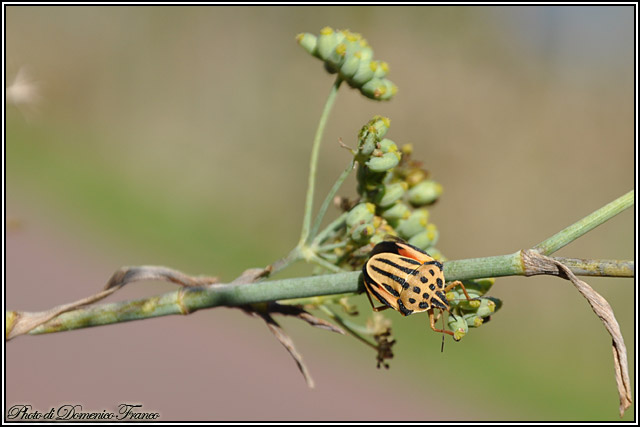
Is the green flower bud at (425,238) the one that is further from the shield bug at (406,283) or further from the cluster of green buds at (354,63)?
the cluster of green buds at (354,63)

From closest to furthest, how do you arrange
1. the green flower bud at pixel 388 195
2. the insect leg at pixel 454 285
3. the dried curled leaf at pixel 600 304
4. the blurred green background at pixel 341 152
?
1. the dried curled leaf at pixel 600 304
2. the insect leg at pixel 454 285
3. the green flower bud at pixel 388 195
4. the blurred green background at pixel 341 152

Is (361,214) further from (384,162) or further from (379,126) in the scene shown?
(379,126)

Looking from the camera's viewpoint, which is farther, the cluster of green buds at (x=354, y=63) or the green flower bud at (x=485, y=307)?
the cluster of green buds at (x=354, y=63)

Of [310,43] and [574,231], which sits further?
[310,43]

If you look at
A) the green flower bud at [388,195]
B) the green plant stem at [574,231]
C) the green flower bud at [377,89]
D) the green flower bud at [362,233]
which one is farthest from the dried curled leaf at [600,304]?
the green flower bud at [377,89]

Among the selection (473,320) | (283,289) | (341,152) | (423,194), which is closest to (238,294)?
(283,289)

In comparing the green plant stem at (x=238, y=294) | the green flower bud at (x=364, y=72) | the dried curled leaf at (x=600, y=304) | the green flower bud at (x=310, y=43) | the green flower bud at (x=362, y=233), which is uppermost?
the green flower bud at (x=310, y=43)

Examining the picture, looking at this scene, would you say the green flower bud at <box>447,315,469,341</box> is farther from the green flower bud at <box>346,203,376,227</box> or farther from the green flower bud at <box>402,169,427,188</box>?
the green flower bud at <box>402,169,427,188</box>
